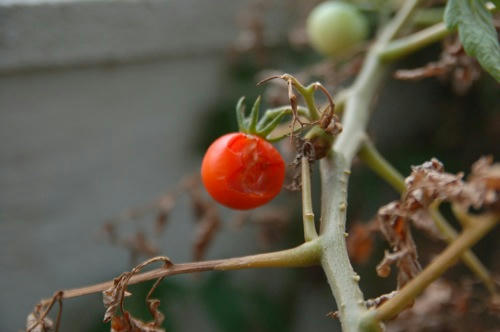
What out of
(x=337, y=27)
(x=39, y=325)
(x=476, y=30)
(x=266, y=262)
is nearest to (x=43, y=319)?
(x=39, y=325)

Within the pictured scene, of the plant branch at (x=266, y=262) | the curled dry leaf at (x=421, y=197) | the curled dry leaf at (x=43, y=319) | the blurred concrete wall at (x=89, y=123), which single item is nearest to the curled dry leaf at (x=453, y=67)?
the curled dry leaf at (x=421, y=197)

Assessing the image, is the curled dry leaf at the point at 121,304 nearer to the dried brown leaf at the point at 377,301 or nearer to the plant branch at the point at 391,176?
the dried brown leaf at the point at 377,301

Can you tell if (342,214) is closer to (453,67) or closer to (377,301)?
(377,301)

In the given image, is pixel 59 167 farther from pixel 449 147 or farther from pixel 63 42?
pixel 449 147

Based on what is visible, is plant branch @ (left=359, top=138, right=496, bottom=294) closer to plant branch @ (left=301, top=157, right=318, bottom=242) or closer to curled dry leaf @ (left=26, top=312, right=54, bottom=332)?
plant branch @ (left=301, top=157, right=318, bottom=242)

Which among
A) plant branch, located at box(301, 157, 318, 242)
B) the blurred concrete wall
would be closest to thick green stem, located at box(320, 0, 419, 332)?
plant branch, located at box(301, 157, 318, 242)
